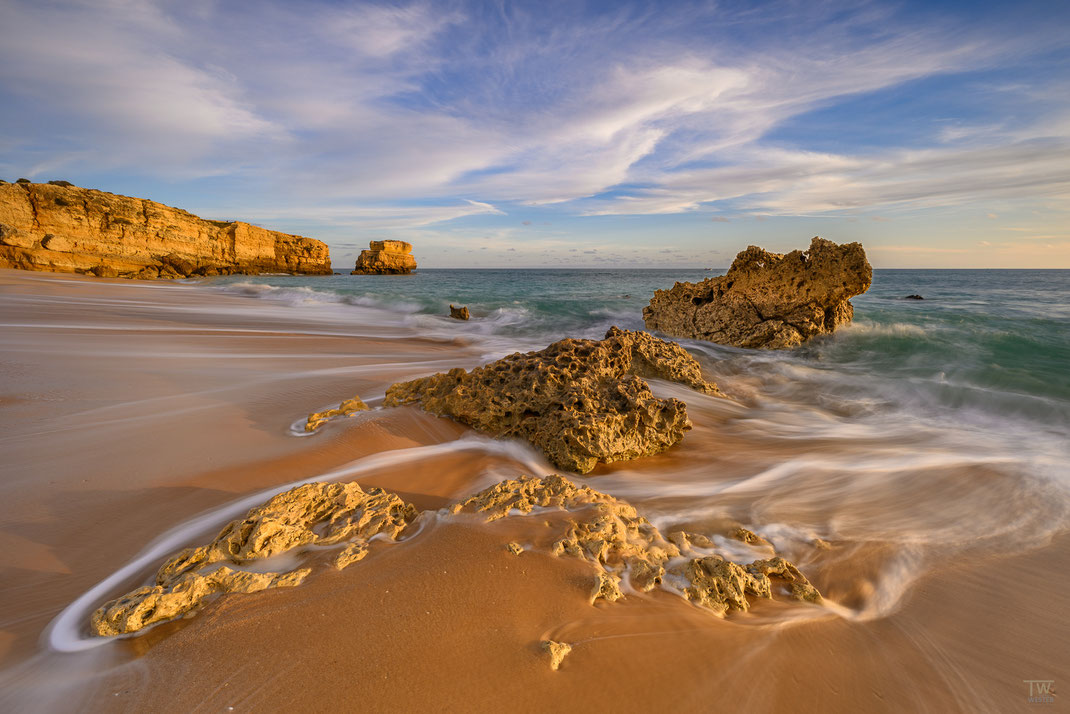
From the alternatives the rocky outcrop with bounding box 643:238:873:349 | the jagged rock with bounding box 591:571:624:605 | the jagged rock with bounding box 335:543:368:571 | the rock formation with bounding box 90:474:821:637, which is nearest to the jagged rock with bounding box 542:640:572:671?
the rock formation with bounding box 90:474:821:637

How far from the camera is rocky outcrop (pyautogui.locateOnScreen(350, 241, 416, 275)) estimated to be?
57.3m

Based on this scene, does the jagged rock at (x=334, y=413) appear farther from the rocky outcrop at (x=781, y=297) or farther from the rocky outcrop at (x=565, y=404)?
the rocky outcrop at (x=781, y=297)

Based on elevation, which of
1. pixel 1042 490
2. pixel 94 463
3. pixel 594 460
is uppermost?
pixel 94 463

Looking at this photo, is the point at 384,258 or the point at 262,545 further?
the point at 384,258

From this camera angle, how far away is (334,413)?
381 centimetres

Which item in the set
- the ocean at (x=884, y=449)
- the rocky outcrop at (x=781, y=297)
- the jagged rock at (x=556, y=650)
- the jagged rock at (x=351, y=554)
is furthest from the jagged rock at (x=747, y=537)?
the rocky outcrop at (x=781, y=297)

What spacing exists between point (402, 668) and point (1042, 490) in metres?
4.64

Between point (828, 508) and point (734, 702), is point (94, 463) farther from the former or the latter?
point (828, 508)

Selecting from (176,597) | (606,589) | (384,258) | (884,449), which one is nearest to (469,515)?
(606,589)

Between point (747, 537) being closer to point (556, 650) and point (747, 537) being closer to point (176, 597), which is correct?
point (556, 650)

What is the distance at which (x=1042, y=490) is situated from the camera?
10.9 feet

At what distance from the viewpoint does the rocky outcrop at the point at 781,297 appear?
8.81 metres

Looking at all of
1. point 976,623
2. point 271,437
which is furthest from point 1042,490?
point 271,437

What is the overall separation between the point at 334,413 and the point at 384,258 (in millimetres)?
58281
